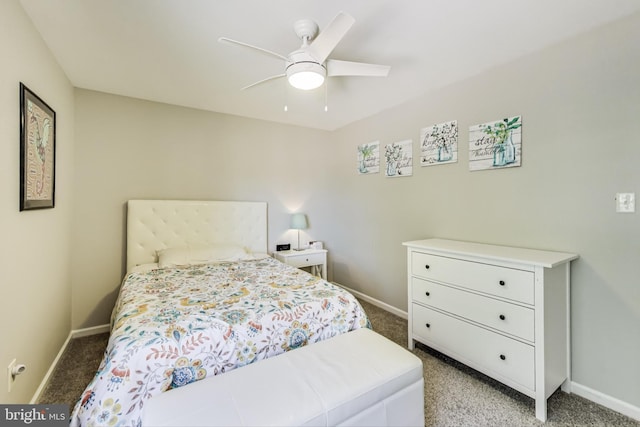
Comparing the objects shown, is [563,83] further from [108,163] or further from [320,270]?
[108,163]

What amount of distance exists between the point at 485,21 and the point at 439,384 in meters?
2.42

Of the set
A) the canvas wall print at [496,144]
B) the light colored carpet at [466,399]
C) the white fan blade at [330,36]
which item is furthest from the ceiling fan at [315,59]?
the light colored carpet at [466,399]

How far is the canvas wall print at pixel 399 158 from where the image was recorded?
299cm

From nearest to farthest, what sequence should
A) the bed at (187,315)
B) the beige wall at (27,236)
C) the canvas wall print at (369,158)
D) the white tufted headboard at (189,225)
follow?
the bed at (187,315) → the beige wall at (27,236) → the white tufted headboard at (189,225) → the canvas wall print at (369,158)

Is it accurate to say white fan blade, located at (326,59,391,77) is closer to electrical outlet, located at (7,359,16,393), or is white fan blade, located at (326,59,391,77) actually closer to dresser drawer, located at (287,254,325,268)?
dresser drawer, located at (287,254,325,268)

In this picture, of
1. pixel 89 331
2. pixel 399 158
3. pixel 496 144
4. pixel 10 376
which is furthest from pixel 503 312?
pixel 89 331

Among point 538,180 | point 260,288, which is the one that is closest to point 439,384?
point 260,288

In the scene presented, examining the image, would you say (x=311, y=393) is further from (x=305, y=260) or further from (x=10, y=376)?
(x=305, y=260)

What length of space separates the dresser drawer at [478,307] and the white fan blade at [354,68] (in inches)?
65.0

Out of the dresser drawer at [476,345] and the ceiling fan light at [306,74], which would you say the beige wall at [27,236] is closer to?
the ceiling fan light at [306,74]

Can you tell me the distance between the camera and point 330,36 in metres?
1.55

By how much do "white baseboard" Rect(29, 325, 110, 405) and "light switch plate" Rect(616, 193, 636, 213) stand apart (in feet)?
12.5

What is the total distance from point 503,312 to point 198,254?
2.67m

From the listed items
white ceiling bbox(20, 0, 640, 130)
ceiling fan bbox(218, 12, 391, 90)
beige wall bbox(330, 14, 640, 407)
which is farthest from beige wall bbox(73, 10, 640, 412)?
ceiling fan bbox(218, 12, 391, 90)
